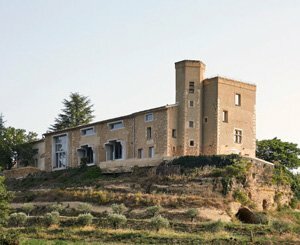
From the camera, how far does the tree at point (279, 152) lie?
6781 centimetres

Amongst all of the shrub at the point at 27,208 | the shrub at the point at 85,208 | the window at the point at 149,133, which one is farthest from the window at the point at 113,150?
the shrub at the point at 85,208

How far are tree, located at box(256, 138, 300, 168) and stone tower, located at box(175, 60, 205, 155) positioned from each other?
50.3ft

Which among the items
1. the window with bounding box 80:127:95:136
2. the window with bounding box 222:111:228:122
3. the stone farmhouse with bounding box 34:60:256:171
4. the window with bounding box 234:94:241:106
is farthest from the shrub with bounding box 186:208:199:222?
the window with bounding box 80:127:95:136

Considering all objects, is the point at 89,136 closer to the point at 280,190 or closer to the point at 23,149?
the point at 23,149

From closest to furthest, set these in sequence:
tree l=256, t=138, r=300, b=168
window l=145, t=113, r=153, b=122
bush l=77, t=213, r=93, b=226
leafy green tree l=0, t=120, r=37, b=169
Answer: bush l=77, t=213, r=93, b=226 < window l=145, t=113, r=153, b=122 < tree l=256, t=138, r=300, b=168 < leafy green tree l=0, t=120, r=37, b=169

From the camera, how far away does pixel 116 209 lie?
141 ft

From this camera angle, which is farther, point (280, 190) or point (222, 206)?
point (280, 190)

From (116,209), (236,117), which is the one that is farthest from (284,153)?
(116,209)

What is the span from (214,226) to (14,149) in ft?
123

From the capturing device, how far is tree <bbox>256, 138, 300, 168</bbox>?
67.8 meters

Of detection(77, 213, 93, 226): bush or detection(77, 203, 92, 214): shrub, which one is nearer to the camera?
detection(77, 213, 93, 226): bush

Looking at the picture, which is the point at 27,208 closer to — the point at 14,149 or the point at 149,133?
the point at 149,133

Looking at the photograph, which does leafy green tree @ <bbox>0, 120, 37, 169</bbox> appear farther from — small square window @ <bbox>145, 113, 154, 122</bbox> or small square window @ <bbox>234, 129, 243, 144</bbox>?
small square window @ <bbox>234, 129, 243, 144</bbox>

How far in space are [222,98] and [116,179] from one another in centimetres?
1059
